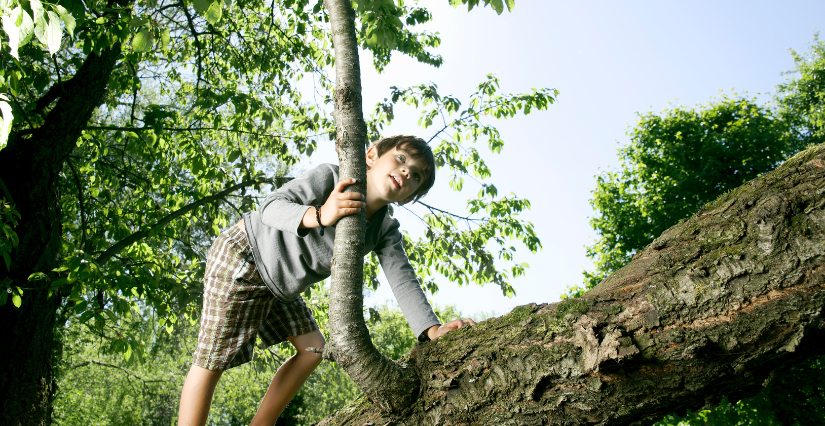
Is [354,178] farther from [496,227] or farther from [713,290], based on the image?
[496,227]

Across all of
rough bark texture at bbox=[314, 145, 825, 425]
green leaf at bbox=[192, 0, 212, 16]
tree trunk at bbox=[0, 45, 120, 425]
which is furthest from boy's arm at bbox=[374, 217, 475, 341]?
tree trunk at bbox=[0, 45, 120, 425]

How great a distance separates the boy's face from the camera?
241 cm

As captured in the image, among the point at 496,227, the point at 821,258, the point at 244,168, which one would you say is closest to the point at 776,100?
the point at 496,227

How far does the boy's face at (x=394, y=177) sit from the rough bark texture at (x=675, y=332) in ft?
3.45

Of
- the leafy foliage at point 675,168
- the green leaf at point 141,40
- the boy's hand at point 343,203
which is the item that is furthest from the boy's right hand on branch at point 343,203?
the leafy foliage at point 675,168

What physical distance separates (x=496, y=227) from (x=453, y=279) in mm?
1071

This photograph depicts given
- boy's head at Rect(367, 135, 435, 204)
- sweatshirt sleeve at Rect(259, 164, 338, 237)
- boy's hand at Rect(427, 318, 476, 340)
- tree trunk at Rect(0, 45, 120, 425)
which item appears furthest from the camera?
tree trunk at Rect(0, 45, 120, 425)

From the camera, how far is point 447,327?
6.74ft

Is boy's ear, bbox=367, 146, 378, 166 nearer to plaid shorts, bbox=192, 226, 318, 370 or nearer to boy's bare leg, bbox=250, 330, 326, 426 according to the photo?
plaid shorts, bbox=192, 226, 318, 370

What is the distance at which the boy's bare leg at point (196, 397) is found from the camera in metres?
2.30

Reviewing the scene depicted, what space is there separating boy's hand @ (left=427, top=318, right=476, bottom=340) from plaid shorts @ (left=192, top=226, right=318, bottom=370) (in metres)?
0.96

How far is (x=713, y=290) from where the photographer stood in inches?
50.1

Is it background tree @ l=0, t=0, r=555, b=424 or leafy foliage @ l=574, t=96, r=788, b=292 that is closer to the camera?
background tree @ l=0, t=0, r=555, b=424

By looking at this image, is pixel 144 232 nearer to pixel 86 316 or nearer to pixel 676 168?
pixel 86 316
